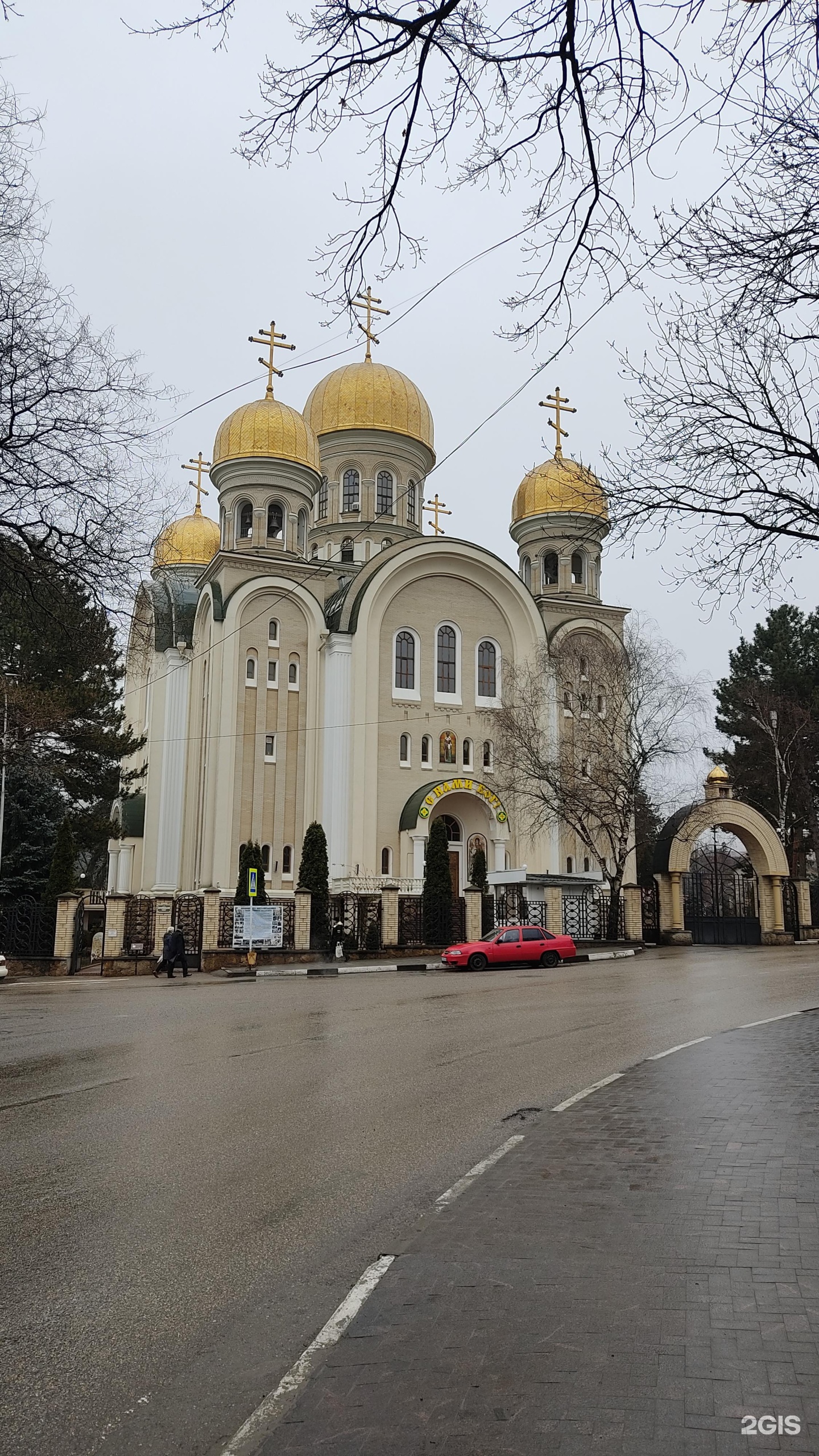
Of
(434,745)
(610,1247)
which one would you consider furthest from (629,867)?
(610,1247)

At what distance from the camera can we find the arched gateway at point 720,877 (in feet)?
112

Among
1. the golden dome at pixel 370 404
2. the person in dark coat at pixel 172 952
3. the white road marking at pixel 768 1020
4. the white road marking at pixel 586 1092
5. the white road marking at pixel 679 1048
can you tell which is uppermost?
the golden dome at pixel 370 404

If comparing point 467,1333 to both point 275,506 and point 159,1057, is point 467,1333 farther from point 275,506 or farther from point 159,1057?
point 275,506

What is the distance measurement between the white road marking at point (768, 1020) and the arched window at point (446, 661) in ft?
81.4

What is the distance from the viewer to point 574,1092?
8805 mm

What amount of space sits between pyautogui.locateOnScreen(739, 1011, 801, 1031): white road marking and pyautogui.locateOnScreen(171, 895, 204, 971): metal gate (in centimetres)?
1690

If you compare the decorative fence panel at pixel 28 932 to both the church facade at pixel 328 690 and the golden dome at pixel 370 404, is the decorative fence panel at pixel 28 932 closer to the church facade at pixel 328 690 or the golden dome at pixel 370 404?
the church facade at pixel 328 690

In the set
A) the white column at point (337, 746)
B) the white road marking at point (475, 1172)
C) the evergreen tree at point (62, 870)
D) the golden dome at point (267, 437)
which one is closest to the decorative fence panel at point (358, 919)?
the white column at point (337, 746)

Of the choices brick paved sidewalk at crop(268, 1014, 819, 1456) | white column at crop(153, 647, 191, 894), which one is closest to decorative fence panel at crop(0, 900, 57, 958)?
white column at crop(153, 647, 191, 894)

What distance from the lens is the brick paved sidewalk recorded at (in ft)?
10.7

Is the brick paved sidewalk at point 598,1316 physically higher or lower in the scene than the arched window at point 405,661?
lower

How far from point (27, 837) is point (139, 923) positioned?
266 inches

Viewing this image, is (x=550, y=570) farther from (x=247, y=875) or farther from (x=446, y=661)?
(x=247, y=875)

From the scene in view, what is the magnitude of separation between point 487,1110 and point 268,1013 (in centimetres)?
773
